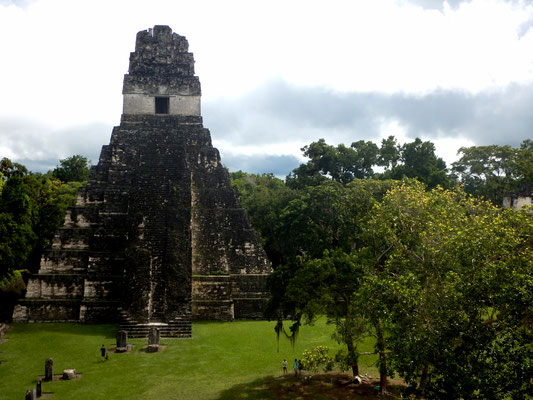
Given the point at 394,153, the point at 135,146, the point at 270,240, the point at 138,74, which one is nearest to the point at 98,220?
the point at 135,146

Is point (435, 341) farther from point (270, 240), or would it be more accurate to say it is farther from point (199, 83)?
point (270, 240)

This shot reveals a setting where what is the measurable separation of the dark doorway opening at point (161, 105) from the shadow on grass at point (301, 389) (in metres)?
15.8

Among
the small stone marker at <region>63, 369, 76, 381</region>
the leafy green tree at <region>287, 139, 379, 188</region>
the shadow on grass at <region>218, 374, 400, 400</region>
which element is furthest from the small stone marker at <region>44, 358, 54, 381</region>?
the leafy green tree at <region>287, 139, 379, 188</region>

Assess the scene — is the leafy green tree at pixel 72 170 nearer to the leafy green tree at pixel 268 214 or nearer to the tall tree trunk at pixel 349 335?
the leafy green tree at pixel 268 214

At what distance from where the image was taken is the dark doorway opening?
76.4 feet

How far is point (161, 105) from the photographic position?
76.7ft

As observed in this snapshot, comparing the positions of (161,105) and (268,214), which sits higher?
(161,105)

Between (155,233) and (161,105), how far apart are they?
8.47 m

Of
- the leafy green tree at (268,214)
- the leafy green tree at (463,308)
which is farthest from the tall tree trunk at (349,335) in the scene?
the leafy green tree at (268,214)

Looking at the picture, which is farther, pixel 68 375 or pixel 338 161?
pixel 338 161

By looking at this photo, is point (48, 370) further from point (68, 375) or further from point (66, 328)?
point (66, 328)

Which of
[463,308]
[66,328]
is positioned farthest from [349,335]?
[66,328]

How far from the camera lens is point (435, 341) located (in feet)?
23.5

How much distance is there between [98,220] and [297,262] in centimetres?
1070
